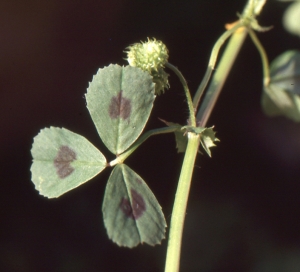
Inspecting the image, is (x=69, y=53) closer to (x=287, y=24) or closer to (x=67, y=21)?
(x=67, y=21)

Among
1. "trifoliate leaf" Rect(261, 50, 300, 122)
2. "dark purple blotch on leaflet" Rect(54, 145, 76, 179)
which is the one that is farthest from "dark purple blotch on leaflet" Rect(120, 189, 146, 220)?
"trifoliate leaf" Rect(261, 50, 300, 122)

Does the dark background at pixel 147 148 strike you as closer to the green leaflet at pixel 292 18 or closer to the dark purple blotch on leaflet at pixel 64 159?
the green leaflet at pixel 292 18

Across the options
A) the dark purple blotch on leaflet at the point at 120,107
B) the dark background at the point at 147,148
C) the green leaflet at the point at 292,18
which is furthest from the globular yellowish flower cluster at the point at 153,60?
the green leaflet at the point at 292,18

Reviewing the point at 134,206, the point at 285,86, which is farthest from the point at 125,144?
the point at 285,86

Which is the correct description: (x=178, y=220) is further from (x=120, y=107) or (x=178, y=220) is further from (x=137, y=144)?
(x=120, y=107)

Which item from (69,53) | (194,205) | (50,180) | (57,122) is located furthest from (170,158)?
(50,180)

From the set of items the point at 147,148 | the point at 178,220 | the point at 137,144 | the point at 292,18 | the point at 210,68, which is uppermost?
the point at 292,18

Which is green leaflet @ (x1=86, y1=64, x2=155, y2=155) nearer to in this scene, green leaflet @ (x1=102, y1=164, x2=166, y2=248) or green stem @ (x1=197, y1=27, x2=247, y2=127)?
green leaflet @ (x1=102, y1=164, x2=166, y2=248)

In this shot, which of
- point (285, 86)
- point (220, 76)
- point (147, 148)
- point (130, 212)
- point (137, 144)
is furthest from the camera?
point (147, 148)
